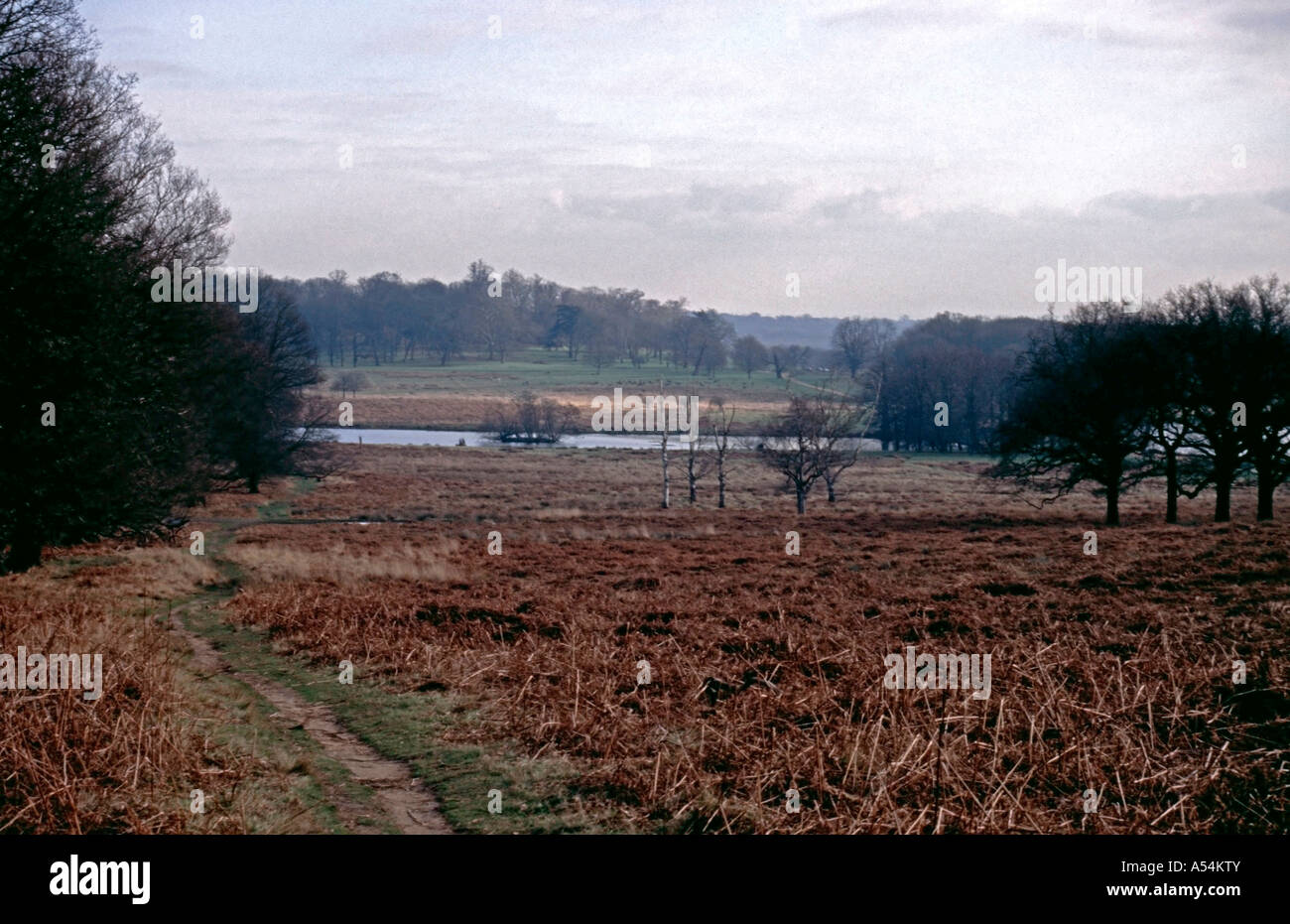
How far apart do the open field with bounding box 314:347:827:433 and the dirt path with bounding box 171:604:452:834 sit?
7061 cm

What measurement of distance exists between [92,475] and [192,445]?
10.9 metres

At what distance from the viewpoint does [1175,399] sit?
38.0 meters

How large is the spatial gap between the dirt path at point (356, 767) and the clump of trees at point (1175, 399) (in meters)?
34.4

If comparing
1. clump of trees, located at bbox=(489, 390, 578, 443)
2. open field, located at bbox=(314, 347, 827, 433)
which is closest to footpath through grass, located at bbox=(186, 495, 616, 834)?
open field, located at bbox=(314, 347, 827, 433)

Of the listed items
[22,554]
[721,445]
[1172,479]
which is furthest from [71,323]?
[721,445]

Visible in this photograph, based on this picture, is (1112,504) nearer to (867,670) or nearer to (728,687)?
(867,670)

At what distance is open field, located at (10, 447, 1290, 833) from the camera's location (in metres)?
6.94

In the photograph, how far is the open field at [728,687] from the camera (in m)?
6.94

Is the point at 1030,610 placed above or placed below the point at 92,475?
below
